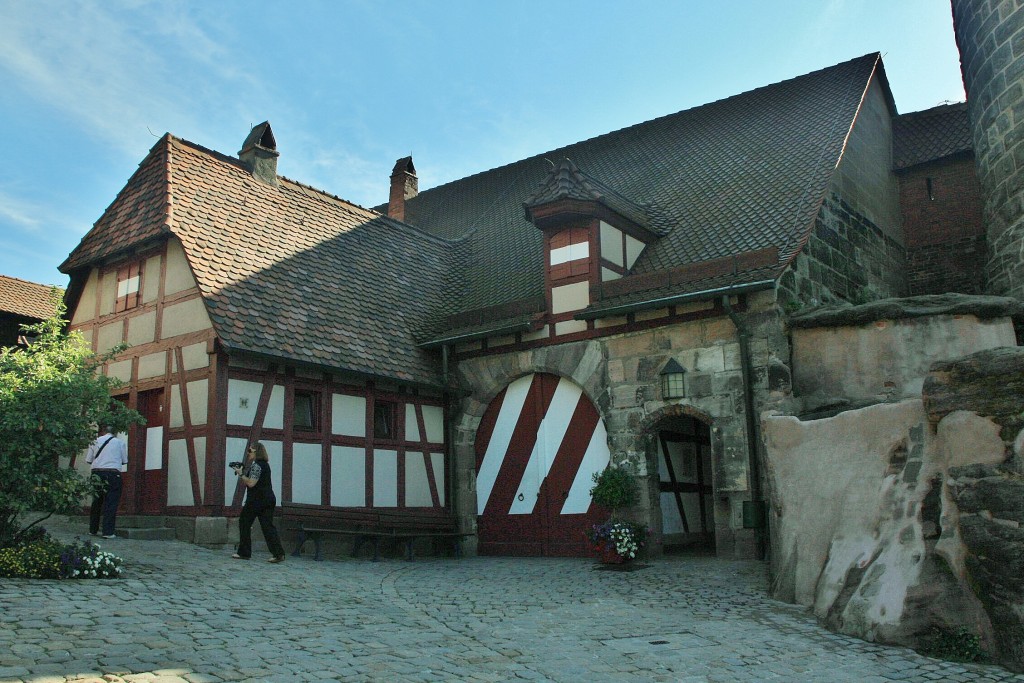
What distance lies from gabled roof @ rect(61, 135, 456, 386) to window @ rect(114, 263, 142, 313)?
403mm

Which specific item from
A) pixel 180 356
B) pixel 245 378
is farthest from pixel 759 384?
pixel 180 356

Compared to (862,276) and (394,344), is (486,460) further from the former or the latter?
(862,276)

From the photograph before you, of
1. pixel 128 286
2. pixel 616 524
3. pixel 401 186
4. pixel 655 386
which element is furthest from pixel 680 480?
pixel 401 186

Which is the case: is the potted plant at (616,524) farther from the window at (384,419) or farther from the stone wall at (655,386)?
the window at (384,419)

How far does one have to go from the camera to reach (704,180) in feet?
56.0

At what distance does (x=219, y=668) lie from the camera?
595cm

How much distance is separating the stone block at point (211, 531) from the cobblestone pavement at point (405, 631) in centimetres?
99

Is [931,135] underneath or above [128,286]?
above

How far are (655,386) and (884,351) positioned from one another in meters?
3.20

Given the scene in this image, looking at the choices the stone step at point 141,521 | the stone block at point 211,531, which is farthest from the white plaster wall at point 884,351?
the stone step at point 141,521

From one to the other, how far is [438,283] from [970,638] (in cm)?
1301

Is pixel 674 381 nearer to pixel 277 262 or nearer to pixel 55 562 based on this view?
pixel 277 262

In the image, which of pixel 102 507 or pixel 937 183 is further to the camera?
pixel 937 183

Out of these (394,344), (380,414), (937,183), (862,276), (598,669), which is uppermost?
(937,183)
